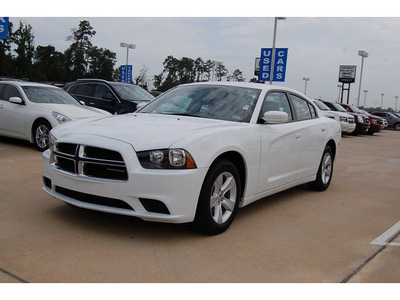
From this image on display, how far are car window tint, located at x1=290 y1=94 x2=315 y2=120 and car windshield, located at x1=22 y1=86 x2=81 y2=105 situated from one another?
560 centimetres

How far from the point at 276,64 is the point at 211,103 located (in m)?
20.1

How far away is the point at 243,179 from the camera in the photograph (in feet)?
15.0

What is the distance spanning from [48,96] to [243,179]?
6.42m

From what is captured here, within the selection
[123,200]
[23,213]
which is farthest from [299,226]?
[23,213]

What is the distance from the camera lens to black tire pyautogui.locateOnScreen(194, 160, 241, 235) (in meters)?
3.98

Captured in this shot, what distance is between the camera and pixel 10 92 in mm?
9547

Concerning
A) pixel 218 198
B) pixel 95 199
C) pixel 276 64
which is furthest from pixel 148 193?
pixel 276 64

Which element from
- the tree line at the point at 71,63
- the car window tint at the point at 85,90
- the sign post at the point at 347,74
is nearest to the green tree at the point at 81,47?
the tree line at the point at 71,63

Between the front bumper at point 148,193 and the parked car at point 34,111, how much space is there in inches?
200

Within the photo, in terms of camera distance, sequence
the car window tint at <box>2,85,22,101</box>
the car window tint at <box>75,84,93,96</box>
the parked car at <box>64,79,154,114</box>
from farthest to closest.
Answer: the car window tint at <box>75,84,93,96</box> → the parked car at <box>64,79,154,114</box> → the car window tint at <box>2,85,22,101</box>

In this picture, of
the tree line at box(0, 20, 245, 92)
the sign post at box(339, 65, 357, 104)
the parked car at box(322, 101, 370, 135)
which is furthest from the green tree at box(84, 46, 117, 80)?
the parked car at box(322, 101, 370, 135)

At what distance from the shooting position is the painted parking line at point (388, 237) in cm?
429

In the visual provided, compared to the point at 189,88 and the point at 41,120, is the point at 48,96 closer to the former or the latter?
the point at 41,120

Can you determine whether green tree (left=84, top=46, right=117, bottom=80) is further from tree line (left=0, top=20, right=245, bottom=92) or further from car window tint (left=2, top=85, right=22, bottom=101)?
car window tint (left=2, top=85, right=22, bottom=101)
